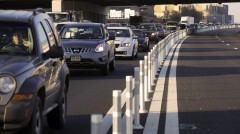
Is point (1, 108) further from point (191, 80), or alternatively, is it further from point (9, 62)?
point (191, 80)

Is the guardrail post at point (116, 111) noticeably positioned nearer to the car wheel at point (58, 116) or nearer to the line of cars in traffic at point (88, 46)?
the car wheel at point (58, 116)

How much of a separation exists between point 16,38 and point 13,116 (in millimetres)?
1676

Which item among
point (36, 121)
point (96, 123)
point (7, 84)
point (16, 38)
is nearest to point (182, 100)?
point (16, 38)

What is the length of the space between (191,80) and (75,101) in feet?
19.0

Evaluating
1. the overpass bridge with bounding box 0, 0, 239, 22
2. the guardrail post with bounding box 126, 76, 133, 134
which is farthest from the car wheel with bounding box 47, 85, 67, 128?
the overpass bridge with bounding box 0, 0, 239, 22

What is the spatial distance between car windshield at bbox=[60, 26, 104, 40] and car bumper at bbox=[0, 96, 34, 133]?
12.9 meters

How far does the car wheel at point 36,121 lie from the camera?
6645 mm

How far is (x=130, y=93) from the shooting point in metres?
7.96

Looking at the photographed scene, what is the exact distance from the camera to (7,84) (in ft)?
21.3

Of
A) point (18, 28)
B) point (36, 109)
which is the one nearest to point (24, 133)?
point (36, 109)

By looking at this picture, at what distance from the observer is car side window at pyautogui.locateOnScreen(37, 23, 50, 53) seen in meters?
7.93

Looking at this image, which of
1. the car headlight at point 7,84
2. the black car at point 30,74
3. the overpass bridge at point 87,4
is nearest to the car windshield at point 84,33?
the black car at point 30,74

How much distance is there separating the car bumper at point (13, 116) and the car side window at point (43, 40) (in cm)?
156

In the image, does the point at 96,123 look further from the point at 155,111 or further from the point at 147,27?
the point at 147,27
